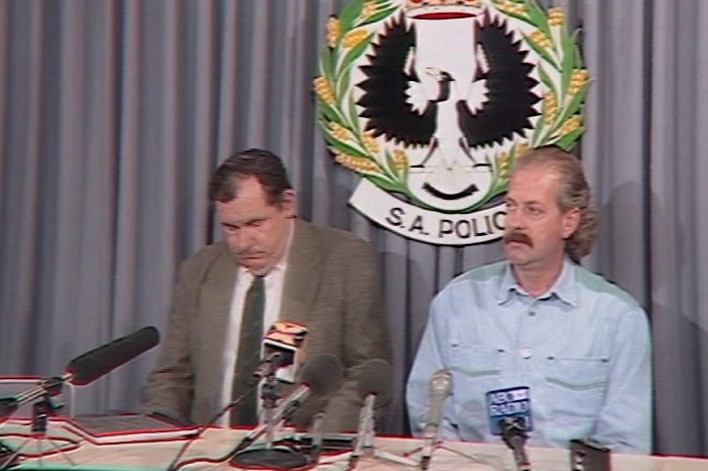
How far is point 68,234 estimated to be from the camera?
3.42 m

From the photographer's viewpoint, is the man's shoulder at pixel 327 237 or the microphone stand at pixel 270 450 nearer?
the microphone stand at pixel 270 450

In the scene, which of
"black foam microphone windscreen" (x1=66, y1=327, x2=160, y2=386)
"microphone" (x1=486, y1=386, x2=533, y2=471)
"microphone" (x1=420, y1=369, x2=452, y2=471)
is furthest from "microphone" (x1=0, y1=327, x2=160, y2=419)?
"microphone" (x1=486, y1=386, x2=533, y2=471)

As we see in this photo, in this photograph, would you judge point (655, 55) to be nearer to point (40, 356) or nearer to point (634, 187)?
point (634, 187)

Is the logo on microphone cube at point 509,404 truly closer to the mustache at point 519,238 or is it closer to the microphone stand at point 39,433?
the mustache at point 519,238

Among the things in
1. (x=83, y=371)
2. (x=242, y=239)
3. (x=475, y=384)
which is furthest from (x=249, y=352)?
(x=83, y=371)

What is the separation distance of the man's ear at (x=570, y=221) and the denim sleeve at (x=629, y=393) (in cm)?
21

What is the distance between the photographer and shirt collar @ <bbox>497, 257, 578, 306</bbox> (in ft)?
8.72

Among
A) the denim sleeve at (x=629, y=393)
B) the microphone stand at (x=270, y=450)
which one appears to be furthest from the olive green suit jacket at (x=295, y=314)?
the microphone stand at (x=270, y=450)

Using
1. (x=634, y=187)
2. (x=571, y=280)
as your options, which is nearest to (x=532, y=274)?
(x=571, y=280)

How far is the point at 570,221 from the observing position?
8.77 feet

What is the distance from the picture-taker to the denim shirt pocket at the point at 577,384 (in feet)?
8.47

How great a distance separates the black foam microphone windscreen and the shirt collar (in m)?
0.79

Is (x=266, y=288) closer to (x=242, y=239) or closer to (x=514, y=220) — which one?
(x=242, y=239)

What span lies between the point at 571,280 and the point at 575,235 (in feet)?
0.33
